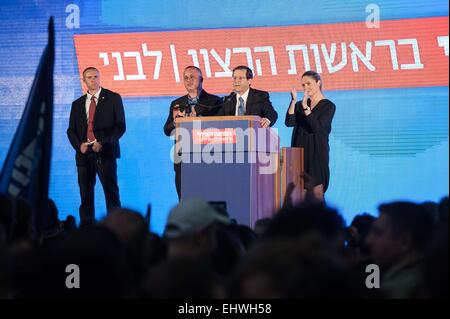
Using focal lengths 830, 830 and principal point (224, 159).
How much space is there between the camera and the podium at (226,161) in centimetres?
639

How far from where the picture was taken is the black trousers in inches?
342

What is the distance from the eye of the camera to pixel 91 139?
870cm

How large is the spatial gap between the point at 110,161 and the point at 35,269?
647 centimetres

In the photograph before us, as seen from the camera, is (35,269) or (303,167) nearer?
(35,269)

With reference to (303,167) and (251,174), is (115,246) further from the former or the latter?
(303,167)

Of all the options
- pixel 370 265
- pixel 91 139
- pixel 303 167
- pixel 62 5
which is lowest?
pixel 370 265

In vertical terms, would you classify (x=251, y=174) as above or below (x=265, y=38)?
→ below

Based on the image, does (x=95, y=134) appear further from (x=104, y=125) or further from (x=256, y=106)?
(x=256, y=106)

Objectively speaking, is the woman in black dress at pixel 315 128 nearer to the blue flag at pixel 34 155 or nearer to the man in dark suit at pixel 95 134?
the man in dark suit at pixel 95 134

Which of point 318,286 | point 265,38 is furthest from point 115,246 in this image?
point 265,38

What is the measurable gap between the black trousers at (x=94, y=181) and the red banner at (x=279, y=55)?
1223 millimetres

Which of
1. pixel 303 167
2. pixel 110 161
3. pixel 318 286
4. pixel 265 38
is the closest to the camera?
pixel 318 286

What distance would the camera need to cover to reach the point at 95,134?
28.4 feet

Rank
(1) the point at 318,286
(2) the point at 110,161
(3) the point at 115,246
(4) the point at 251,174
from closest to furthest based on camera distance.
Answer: (1) the point at 318,286
(3) the point at 115,246
(4) the point at 251,174
(2) the point at 110,161
